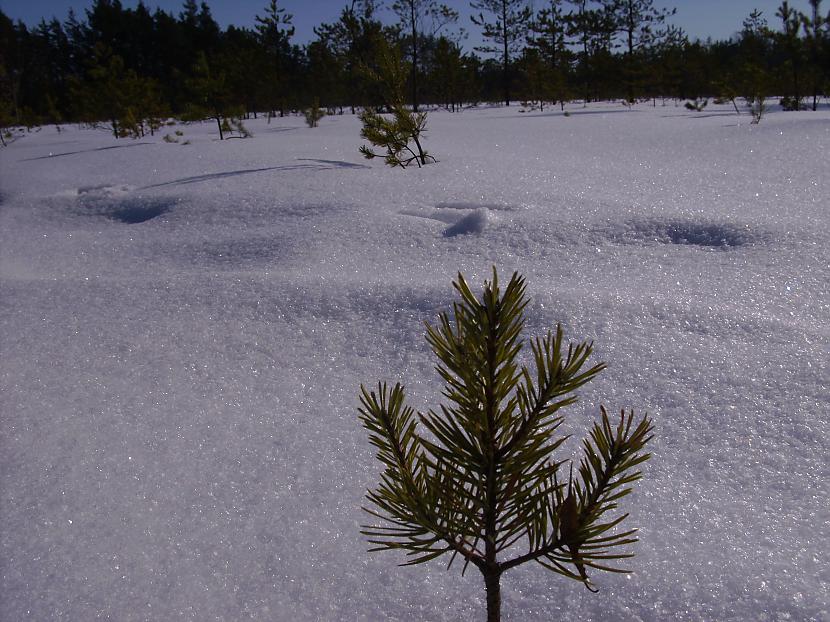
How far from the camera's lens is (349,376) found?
1.73 metres

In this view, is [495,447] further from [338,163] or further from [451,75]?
[451,75]

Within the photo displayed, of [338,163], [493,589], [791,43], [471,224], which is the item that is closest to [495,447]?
[493,589]

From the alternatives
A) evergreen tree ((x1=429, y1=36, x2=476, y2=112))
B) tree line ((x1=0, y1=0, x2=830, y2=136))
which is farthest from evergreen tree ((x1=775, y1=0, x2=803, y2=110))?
evergreen tree ((x1=429, y1=36, x2=476, y2=112))

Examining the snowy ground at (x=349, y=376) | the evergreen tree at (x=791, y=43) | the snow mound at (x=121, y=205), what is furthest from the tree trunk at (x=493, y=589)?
the evergreen tree at (x=791, y=43)

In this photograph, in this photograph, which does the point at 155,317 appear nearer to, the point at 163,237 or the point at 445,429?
the point at 163,237

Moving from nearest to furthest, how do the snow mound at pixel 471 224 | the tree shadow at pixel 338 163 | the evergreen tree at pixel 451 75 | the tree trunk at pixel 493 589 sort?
1. the tree trunk at pixel 493 589
2. the snow mound at pixel 471 224
3. the tree shadow at pixel 338 163
4. the evergreen tree at pixel 451 75

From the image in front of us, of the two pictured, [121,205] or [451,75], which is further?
[451,75]

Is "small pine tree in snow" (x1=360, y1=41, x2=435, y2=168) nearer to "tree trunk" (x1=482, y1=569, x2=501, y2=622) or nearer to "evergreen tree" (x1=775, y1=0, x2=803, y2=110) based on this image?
"tree trunk" (x1=482, y1=569, x2=501, y2=622)

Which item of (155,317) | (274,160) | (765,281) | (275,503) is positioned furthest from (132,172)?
(765,281)

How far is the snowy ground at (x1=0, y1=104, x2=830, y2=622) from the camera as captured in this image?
1.04 m

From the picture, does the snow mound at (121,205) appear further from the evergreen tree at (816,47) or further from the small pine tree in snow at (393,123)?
the evergreen tree at (816,47)

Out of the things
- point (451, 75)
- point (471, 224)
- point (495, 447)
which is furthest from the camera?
point (451, 75)

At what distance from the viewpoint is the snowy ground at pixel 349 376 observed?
41.0 inches

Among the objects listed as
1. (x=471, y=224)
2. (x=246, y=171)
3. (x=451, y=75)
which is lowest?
(x=471, y=224)
